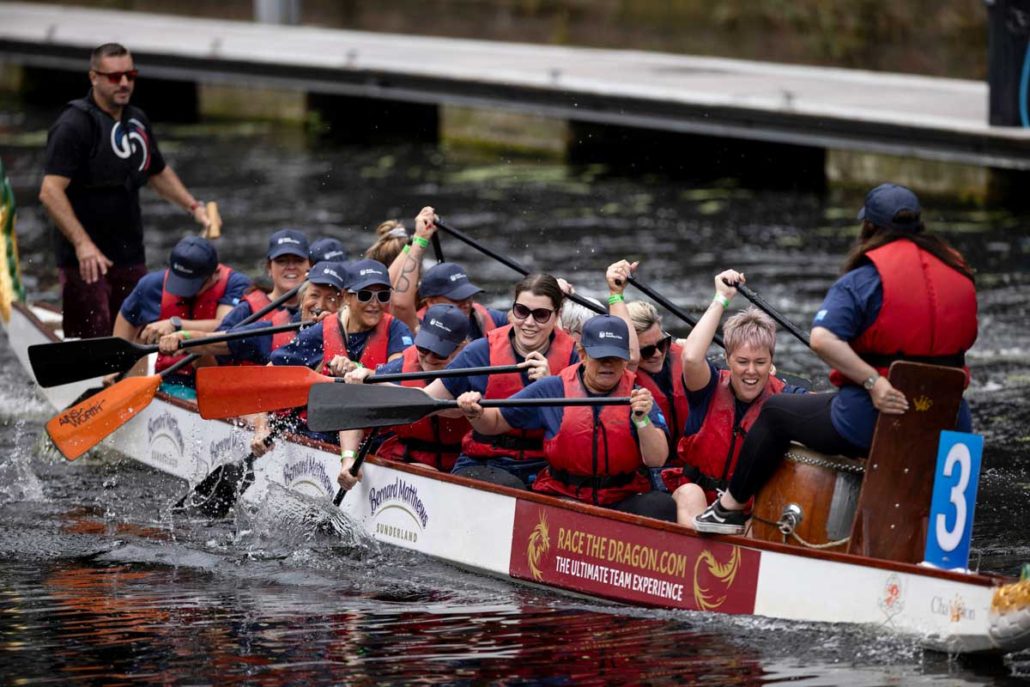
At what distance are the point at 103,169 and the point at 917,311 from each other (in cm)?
599

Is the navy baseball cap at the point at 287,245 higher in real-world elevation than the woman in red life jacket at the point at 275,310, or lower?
higher

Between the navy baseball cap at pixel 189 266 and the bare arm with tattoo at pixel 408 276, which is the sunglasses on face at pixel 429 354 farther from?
the navy baseball cap at pixel 189 266

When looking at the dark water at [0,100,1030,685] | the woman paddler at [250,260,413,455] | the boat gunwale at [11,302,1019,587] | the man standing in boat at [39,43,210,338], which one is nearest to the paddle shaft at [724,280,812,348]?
the boat gunwale at [11,302,1019,587]

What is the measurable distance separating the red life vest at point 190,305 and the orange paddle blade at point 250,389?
1335 millimetres

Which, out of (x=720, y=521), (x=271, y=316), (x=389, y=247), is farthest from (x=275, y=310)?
(x=720, y=521)

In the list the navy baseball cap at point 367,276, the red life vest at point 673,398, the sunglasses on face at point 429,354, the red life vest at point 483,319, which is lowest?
the red life vest at point 673,398

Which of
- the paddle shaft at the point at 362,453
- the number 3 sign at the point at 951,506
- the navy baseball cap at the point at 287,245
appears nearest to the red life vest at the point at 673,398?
the paddle shaft at the point at 362,453

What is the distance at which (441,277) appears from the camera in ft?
30.3

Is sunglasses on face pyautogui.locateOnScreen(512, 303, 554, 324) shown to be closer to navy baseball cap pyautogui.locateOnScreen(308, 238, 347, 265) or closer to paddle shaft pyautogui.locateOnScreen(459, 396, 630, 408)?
paddle shaft pyautogui.locateOnScreen(459, 396, 630, 408)

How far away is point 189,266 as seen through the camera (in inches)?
413

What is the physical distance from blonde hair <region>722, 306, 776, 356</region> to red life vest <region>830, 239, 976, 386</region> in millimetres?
746

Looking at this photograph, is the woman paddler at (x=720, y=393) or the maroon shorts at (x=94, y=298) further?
the maroon shorts at (x=94, y=298)

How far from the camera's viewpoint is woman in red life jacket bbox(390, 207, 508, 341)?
30.3ft

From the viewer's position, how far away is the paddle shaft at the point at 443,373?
8359mm
